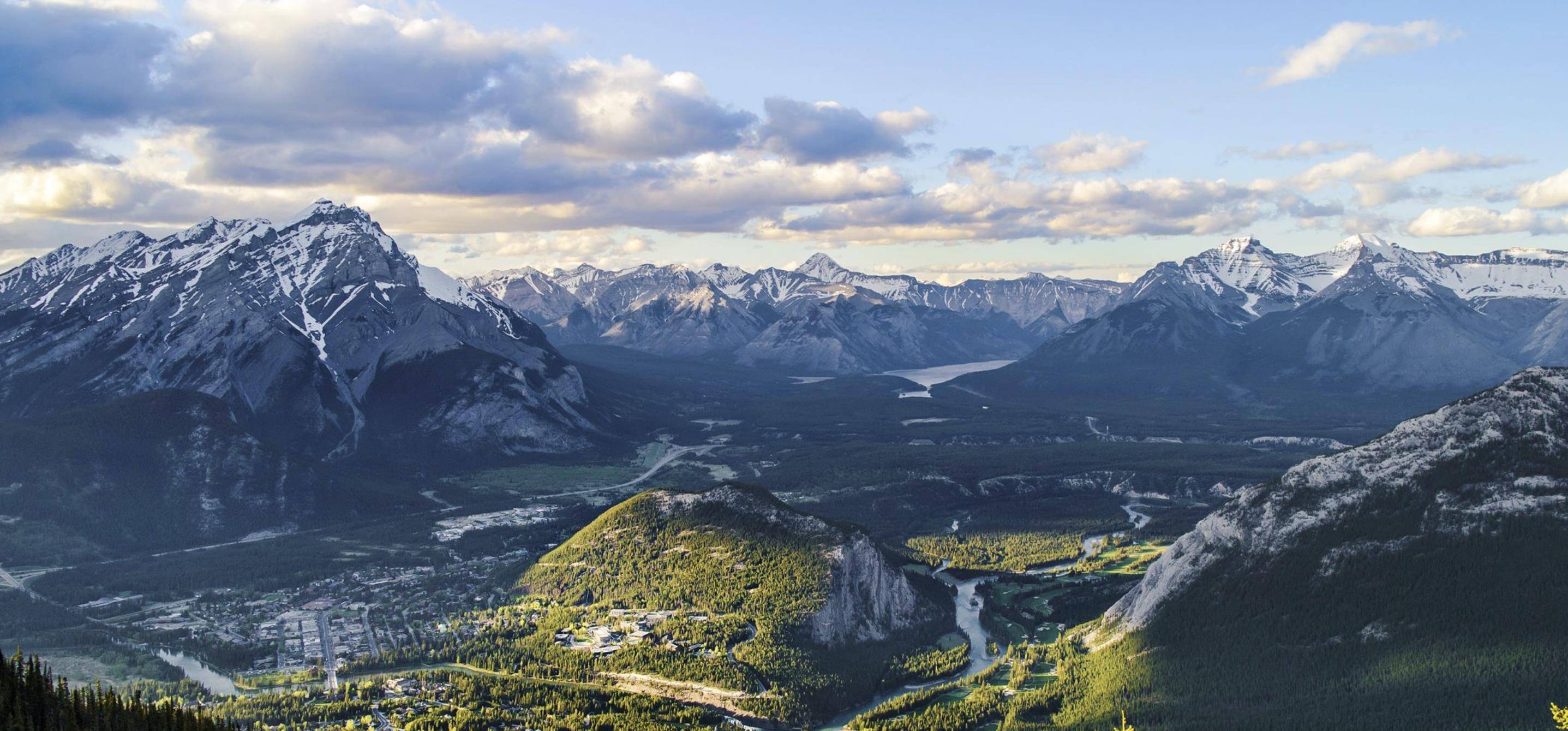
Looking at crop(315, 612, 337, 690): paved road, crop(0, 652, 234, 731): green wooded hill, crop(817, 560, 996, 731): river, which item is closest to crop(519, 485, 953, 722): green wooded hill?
crop(817, 560, 996, 731): river

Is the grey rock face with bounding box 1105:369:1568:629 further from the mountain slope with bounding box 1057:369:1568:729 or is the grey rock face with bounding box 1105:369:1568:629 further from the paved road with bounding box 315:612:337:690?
the paved road with bounding box 315:612:337:690

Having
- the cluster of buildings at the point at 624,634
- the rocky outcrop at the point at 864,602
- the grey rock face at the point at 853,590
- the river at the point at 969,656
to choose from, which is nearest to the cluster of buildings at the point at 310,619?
the cluster of buildings at the point at 624,634

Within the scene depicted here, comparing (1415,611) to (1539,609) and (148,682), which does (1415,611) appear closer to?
(1539,609)

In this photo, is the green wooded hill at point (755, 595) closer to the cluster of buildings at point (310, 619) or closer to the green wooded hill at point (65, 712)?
the cluster of buildings at point (310, 619)

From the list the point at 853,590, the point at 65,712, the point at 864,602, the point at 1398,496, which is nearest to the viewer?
the point at 65,712

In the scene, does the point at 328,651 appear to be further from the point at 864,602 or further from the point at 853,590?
the point at 864,602

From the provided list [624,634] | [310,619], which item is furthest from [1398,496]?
[310,619]
